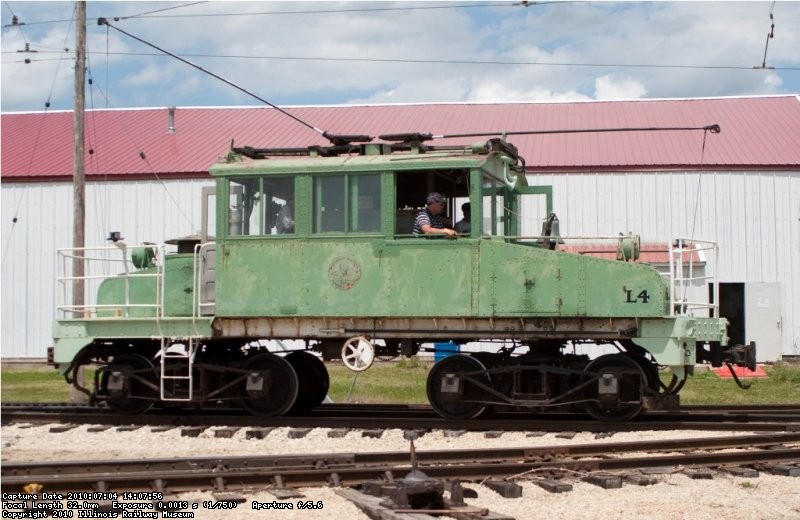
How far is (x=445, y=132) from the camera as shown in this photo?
102ft

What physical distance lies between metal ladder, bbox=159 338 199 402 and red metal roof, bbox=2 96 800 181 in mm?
16391

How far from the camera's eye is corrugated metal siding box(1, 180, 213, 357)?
2955cm

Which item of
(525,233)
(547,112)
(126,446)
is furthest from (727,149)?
(126,446)

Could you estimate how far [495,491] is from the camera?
8.66m

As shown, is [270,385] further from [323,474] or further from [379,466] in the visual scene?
[323,474]

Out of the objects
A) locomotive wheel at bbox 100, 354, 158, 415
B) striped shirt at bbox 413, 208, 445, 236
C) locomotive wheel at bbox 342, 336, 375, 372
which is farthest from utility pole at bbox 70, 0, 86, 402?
striped shirt at bbox 413, 208, 445, 236

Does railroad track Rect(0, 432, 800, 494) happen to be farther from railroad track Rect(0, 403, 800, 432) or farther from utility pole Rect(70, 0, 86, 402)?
utility pole Rect(70, 0, 86, 402)

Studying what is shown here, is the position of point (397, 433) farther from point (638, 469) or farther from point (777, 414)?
→ point (777, 414)

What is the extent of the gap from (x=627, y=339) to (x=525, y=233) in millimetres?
3046

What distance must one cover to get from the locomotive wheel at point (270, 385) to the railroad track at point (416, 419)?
0.21 metres

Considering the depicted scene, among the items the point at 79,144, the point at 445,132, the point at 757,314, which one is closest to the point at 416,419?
the point at 79,144

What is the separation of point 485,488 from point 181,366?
5.90 meters

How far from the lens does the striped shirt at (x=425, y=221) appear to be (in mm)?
12688

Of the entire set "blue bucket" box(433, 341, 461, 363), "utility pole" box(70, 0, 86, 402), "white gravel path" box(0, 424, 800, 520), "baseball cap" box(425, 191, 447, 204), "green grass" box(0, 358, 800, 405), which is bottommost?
"green grass" box(0, 358, 800, 405)
